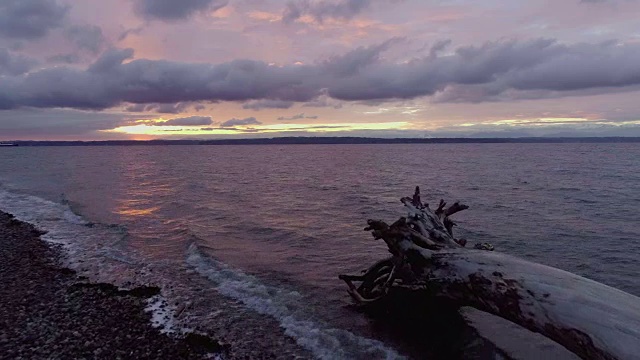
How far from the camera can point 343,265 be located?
51.7 feet

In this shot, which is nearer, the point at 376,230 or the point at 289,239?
the point at 376,230

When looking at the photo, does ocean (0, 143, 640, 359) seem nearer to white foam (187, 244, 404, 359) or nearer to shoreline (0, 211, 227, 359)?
white foam (187, 244, 404, 359)

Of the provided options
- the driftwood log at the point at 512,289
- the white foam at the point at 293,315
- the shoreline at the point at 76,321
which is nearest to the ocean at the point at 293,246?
the white foam at the point at 293,315

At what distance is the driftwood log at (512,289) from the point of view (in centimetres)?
612

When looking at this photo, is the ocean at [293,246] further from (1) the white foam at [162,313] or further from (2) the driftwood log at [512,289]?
(2) the driftwood log at [512,289]

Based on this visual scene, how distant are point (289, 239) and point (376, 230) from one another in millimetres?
9601

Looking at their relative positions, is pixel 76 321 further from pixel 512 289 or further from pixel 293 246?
pixel 293 246

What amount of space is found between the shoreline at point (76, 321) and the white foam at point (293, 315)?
1908 mm

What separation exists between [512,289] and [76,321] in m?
9.32

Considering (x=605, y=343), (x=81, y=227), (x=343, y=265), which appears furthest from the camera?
(x=81, y=227)

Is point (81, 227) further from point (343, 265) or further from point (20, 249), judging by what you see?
point (343, 265)

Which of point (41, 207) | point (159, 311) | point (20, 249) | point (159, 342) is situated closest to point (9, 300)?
point (159, 311)

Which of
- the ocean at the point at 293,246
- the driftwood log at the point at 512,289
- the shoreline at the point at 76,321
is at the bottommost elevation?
the ocean at the point at 293,246

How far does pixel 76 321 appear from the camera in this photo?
10422 mm
